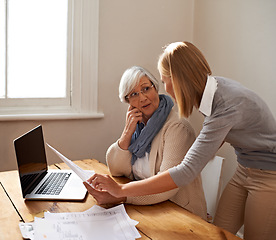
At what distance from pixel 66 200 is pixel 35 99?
1.17m

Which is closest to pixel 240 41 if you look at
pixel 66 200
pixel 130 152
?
pixel 130 152

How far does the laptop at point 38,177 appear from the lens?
1.55 meters

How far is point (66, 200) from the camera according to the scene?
1547mm

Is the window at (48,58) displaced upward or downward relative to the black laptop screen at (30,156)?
upward

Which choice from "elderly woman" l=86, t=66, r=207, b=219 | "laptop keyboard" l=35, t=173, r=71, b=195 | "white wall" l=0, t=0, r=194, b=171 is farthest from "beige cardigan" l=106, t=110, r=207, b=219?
"white wall" l=0, t=0, r=194, b=171

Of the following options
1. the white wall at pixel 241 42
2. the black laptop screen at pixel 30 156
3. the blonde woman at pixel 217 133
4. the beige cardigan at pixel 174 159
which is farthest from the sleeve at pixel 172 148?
the white wall at pixel 241 42

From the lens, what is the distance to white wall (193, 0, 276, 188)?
2291 millimetres

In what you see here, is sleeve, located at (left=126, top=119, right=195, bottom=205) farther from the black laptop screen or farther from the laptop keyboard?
the black laptop screen

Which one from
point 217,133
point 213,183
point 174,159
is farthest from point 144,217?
point 213,183

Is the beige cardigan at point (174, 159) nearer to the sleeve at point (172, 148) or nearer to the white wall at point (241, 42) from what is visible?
the sleeve at point (172, 148)

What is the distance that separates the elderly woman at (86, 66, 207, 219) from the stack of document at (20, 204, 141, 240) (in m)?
0.12

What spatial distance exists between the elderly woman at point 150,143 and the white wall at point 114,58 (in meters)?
0.78

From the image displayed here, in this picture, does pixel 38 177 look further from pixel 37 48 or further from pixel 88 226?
pixel 37 48

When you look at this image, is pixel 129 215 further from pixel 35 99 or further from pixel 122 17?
pixel 122 17
